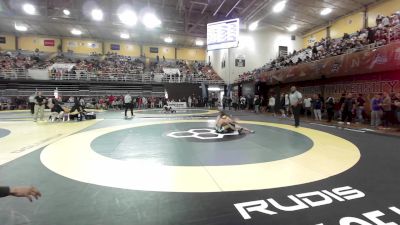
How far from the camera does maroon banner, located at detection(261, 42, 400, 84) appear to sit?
32.8 ft

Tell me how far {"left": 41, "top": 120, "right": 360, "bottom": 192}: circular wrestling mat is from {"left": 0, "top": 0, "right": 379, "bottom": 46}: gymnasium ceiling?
17.2 meters

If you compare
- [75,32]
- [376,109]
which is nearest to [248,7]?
[376,109]

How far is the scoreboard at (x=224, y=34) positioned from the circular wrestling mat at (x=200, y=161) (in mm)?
9028

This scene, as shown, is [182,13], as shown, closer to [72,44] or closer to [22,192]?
[72,44]

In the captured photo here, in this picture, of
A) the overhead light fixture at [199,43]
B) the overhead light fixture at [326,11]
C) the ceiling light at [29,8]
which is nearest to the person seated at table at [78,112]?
the ceiling light at [29,8]

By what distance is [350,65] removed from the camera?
11.8 m

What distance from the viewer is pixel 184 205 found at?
2.70 metres

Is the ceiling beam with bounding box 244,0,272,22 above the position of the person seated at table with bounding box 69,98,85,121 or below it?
above

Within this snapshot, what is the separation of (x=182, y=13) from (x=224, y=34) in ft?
40.3

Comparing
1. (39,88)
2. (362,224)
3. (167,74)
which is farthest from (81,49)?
(362,224)

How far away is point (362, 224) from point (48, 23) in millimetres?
30983

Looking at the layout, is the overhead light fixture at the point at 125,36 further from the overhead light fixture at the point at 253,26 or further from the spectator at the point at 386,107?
the spectator at the point at 386,107

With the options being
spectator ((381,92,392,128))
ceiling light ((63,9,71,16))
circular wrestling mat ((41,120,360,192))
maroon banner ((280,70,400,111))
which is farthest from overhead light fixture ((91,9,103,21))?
spectator ((381,92,392,128))

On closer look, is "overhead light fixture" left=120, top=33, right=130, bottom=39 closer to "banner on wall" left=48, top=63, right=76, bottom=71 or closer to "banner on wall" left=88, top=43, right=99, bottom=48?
"banner on wall" left=88, top=43, right=99, bottom=48
